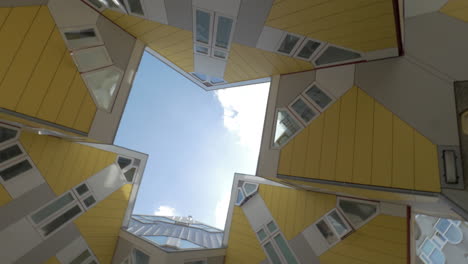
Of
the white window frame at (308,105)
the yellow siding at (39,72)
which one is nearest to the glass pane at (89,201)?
the yellow siding at (39,72)

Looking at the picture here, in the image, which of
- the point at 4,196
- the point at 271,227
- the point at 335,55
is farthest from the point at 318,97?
the point at 4,196

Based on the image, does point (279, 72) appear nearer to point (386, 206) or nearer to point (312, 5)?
point (312, 5)

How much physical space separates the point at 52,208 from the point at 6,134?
1947 mm

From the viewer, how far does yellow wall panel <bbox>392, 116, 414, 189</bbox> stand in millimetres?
3492

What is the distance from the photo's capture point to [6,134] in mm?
5031

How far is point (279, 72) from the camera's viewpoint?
5.89 m

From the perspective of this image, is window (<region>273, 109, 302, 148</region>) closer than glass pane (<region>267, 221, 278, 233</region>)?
Yes

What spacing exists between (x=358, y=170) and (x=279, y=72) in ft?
9.91

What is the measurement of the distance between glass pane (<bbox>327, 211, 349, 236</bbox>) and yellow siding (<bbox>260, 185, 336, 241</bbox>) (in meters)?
0.16

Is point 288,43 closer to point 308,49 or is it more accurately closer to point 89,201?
point 308,49

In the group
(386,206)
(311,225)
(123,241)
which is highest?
(386,206)

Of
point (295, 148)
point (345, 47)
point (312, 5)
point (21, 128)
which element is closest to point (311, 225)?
point (295, 148)

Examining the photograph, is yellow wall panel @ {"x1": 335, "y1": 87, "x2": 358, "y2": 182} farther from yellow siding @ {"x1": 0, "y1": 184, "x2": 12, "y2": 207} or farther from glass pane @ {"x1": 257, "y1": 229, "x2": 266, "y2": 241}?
yellow siding @ {"x1": 0, "y1": 184, "x2": 12, "y2": 207}

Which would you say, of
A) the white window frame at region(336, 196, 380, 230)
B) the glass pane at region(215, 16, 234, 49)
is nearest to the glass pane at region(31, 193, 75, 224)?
the glass pane at region(215, 16, 234, 49)
